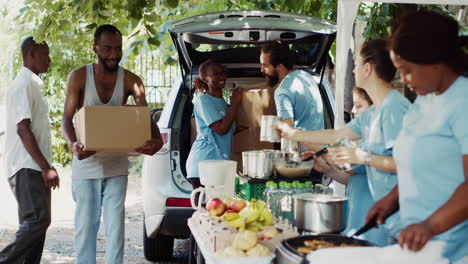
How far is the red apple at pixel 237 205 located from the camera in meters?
3.32

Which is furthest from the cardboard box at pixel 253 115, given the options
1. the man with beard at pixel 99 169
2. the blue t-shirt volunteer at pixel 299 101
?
the man with beard at pixel 99 169

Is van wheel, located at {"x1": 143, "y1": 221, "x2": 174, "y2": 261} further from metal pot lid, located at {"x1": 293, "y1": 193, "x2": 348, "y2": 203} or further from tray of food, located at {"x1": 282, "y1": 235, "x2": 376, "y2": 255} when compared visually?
tray of food, located at {"x1": 282, "y1": 235, "x2": 376, "y2": 255}

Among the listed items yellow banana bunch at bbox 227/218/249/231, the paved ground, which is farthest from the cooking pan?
the paved ground

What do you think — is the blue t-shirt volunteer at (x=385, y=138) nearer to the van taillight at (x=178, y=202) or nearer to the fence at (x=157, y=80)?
the van taillight at (x=178, y=202)

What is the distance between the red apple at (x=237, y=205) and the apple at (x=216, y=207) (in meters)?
0.04

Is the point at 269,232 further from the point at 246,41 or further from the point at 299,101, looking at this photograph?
the point at 246,41

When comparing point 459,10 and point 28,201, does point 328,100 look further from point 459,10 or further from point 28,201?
point 28,201

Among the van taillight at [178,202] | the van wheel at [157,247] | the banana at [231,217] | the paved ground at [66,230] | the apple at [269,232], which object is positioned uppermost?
the banana at [231,217]

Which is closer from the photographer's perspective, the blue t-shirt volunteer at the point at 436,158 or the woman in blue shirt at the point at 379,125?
the blue t-shirt volunteer at the point at 436,158

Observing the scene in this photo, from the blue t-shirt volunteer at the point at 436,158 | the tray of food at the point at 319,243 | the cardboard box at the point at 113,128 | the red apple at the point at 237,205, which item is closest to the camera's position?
the blue t-shirt volunteer at the point at 436,158

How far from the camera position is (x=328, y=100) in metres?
5.45

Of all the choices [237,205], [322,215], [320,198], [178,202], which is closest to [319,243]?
[322,215]

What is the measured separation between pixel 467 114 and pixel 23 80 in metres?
3.58

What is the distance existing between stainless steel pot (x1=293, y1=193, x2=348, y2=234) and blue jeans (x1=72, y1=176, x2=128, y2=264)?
74.9 inches
